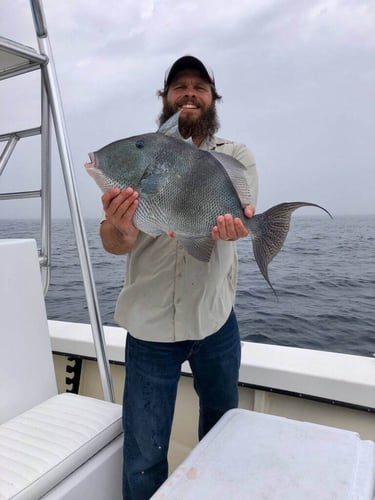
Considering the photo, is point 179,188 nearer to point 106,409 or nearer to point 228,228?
point 228,228

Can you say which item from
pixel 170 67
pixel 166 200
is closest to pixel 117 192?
pixel 166 200

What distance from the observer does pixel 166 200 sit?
1331 mm

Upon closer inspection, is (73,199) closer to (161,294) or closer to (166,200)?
(161,294)

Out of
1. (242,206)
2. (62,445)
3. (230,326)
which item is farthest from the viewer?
(230,326)

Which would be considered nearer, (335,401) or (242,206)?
(242,206)

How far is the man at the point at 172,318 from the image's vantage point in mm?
1621

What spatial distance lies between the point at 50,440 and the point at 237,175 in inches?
48.2

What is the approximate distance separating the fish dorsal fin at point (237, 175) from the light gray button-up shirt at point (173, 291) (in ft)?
0.79

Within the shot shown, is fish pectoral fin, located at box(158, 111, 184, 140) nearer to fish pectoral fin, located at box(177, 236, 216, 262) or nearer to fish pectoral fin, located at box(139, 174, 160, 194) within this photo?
fish pectoral fin, located at box(139, 174, 160, 194)

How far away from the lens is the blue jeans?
1602 mm

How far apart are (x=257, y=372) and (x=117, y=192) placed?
1369 mm

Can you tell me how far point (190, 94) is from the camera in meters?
1.76

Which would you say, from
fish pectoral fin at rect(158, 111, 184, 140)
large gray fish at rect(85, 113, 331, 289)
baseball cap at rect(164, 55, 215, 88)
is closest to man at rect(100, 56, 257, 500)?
baseball cap at rect(164, 55, 215, 88)

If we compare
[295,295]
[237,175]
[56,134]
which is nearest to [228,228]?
[237,175]
